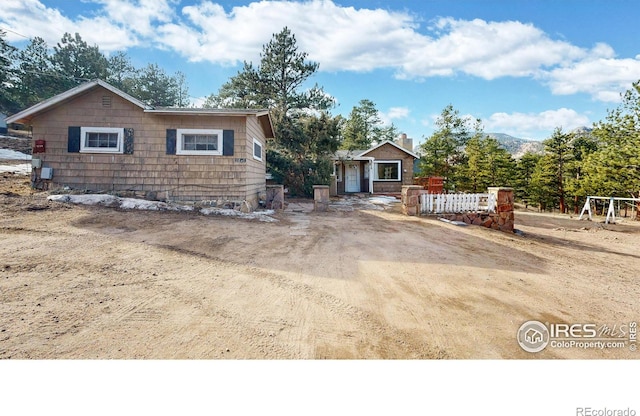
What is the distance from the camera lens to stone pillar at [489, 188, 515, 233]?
7.97 meters

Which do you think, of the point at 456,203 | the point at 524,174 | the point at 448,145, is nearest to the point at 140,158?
the point at 456,203

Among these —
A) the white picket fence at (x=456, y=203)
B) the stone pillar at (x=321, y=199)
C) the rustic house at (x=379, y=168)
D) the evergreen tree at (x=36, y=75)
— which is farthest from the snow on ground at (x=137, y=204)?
the evergreen tree at (x=36, y=75)

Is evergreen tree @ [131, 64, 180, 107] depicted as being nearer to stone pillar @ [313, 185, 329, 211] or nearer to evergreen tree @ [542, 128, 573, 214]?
stone pillar @ [313, 185, 329, 211]

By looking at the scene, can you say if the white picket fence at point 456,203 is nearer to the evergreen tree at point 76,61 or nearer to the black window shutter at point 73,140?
the black window shutter at point 73,140

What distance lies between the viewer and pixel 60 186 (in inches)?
341

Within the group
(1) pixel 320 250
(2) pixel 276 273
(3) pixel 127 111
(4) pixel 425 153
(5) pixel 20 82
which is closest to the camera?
(2) pixel 276 273

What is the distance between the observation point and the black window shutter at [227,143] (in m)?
8.75

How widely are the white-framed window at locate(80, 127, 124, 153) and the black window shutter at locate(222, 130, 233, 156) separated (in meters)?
3.11

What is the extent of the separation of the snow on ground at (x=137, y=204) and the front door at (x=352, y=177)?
11647 mm

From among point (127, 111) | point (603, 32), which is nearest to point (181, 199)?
point (127, 111)

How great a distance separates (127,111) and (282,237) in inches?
267

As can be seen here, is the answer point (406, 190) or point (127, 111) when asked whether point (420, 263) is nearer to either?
point (406, 190)
